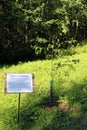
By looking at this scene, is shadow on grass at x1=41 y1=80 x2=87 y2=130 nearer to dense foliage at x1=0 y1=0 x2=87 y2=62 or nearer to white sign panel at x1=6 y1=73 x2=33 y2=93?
white sign panel at x1=6 y1=73 x2=33 y2=93

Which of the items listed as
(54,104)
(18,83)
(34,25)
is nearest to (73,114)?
(54,104)

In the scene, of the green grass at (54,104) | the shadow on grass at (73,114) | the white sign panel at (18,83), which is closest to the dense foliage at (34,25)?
the green grass at (54,104)

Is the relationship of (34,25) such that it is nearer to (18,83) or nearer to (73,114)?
(73,114)

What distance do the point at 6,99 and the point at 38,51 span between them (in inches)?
274

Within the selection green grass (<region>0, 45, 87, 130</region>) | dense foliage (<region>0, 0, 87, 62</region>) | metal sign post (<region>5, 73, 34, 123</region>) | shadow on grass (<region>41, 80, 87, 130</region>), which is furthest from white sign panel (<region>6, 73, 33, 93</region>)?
dense foliage (<region>0, 0, 87, 62</region>)

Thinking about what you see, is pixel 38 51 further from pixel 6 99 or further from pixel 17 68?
pixel 6 99

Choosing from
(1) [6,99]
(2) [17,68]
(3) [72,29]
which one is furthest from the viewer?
(3) [72,29]

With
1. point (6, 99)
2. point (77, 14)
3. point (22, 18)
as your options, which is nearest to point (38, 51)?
point (22, 18)

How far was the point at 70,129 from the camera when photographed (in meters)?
8.47

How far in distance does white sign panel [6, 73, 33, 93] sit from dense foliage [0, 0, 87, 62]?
7.88m

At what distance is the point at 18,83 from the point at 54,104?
147 centimetres

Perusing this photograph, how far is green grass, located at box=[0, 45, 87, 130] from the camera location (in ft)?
28.7

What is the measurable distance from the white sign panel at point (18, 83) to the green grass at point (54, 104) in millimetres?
790

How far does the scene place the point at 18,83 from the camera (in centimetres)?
852
